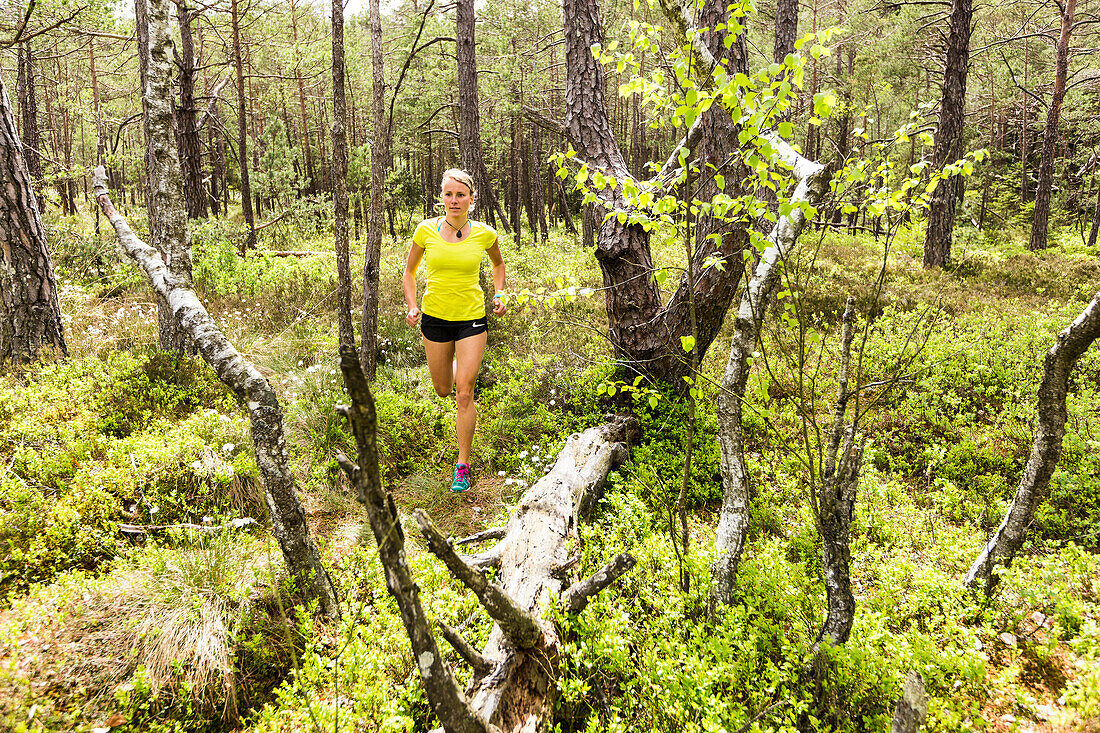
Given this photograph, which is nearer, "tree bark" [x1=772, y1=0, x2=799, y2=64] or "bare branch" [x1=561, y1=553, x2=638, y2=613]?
"bare branch" [x1=561, y1=553, x2=638, y2=613]

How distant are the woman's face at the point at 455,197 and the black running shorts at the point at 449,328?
0.85 metres

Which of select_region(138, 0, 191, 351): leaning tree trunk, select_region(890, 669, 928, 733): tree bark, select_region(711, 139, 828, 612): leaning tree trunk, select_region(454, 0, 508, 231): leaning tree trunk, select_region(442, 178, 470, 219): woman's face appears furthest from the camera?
select_region(454, 0, 508, 231): leaning tree trunk

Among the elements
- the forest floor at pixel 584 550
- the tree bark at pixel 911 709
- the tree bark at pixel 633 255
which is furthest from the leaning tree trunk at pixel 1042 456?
the tree bark at pixel 633 255

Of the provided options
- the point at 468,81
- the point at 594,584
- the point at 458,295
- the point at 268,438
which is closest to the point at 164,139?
the point at 458,295

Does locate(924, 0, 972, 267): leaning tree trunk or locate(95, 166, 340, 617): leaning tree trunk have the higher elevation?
locate(924, 0, 972, 267): leaning tree trunk

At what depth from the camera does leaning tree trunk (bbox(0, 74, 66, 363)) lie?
5137 mm

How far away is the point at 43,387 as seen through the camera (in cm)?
456

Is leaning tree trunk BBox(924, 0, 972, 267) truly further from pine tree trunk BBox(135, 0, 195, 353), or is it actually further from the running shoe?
pine tree trunk BBox(135, 0, 195, 353)

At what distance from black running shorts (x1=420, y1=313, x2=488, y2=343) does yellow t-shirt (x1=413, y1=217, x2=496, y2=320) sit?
4 centimetres

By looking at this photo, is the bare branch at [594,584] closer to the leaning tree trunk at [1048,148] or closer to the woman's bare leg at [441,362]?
the woman's bare leg at [441,362]

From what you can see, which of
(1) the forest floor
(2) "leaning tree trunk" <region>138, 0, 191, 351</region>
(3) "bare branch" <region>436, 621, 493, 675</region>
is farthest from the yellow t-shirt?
(3) "bare branch" <region>436, 621, 493, 675</region>

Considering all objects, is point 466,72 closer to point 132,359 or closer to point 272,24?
point 132,359

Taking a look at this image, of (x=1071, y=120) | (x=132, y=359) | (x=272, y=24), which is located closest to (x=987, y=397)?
(x=132, y=359)

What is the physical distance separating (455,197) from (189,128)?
8.39 m
